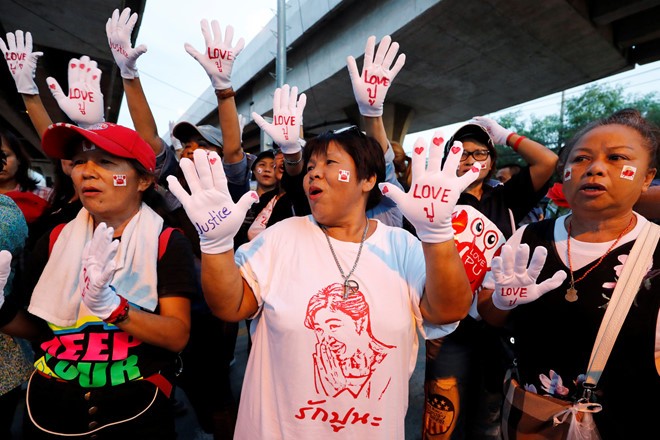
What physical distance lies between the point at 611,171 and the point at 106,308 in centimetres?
193

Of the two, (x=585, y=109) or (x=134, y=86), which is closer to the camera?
(x=134, y=86)

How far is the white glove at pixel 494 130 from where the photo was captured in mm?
2268

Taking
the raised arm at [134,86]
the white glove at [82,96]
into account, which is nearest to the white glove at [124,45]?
the raised arm at [134,86]

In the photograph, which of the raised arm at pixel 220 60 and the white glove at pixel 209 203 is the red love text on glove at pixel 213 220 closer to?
the white glove at pixel 209 203

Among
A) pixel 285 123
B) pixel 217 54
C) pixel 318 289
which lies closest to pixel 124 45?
pixel 217 54

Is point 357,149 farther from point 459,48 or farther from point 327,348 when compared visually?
point 459,48

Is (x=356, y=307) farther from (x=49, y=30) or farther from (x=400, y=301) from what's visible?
(x=49, y=30)

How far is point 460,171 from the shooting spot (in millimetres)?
2324

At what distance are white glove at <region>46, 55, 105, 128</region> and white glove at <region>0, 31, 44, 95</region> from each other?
1.44 feet

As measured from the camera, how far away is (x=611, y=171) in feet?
4.19

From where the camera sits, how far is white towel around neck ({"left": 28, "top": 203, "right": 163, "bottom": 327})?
51.0 inches

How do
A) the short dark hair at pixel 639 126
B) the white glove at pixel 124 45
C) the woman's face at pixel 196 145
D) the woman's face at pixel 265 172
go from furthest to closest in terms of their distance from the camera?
1. the woman's face at pixel 265 172
2. the woman's face at pixel 196 145
3. the white glove at pixel 124 45
4. the short dark hair at pixel 639 126

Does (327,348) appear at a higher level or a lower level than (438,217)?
lower

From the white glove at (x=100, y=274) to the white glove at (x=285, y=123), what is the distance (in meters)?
1.29
